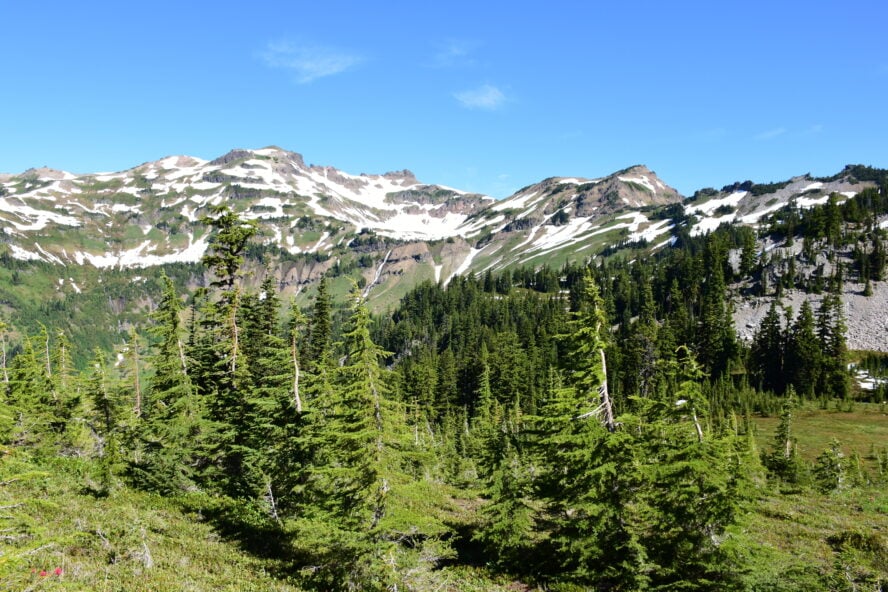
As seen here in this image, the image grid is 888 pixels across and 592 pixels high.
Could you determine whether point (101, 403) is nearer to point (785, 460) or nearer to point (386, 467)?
point (386, 467)

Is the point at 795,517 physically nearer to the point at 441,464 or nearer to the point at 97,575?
the point at 441,464

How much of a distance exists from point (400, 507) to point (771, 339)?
114 metres

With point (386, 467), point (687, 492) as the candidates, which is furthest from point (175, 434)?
point (687, 492)

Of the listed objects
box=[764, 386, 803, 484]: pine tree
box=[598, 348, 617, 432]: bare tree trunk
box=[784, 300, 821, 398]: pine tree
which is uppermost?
box=[598, 348, 617, 432]: bare tree trunk

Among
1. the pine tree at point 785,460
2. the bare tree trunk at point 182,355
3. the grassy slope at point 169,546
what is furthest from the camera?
the pine tree at point 785,460

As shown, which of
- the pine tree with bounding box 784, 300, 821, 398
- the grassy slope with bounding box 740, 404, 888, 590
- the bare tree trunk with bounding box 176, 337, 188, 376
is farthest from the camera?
the pine tree with bounding box 784, 300, 821, 398

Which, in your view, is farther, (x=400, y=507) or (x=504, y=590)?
(x=504, y=590)

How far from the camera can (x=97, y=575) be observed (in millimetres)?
14531

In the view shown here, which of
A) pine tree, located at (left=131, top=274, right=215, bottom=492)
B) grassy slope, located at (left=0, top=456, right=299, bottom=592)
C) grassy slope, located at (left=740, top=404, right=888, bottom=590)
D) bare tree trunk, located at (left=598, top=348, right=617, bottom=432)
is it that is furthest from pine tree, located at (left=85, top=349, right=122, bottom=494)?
grassy slope, located at (left=740, top=404, right=888, bottom=590)

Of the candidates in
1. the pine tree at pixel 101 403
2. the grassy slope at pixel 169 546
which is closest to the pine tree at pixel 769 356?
the grassy slope at pixel 169 546

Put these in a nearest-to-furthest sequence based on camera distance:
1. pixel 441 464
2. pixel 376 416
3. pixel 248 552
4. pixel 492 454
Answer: pixel 376 416, pixel 248 552, pixel 492 454, pixel 441 464

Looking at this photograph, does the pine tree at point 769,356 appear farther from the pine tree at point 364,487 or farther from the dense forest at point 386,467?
the pine tree at point 364,487

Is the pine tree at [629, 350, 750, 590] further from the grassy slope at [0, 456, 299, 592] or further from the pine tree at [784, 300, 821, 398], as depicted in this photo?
the pine tree at [784, 300, 821, 398]

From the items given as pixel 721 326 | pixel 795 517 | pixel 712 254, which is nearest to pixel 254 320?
pixel 795 517
